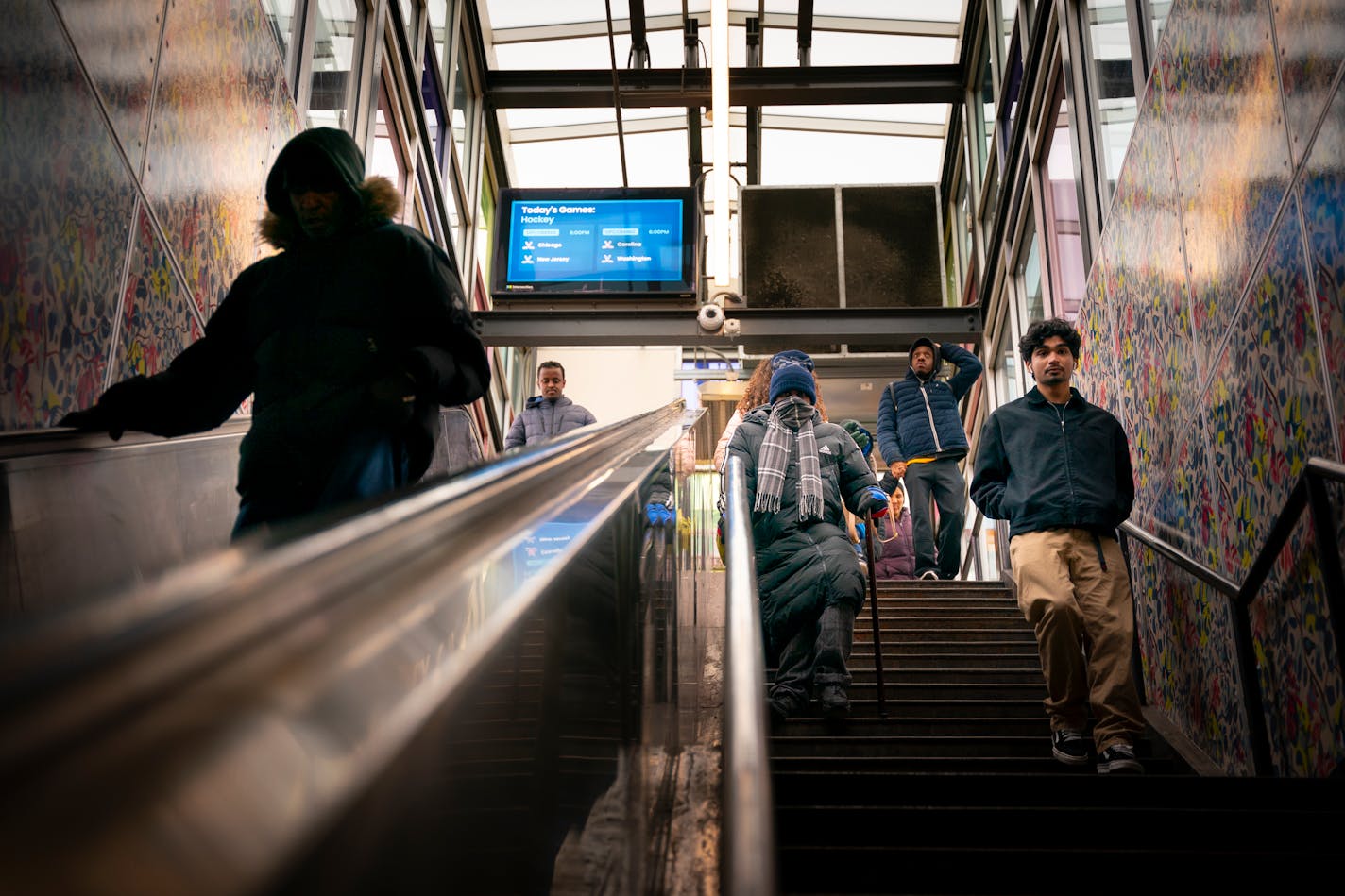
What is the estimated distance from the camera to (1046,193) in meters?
7.66

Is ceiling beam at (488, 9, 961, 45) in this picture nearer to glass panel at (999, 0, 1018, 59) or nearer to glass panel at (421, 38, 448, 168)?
glass panel at (999, 0, 1018, 59)

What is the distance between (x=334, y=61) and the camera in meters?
6.15

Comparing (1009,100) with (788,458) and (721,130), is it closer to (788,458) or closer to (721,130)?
(721,130)

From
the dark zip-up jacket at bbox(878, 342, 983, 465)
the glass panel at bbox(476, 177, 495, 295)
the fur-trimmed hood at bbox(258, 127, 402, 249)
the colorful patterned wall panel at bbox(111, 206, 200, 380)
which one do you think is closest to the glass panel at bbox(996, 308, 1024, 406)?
the dark zip-up jacket at bbox(878, 342, 983, 465)

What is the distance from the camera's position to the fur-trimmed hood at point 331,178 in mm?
2201

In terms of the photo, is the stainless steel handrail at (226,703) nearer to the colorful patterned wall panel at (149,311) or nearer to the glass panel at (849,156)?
the colorful patterned wall panel at (149,311)

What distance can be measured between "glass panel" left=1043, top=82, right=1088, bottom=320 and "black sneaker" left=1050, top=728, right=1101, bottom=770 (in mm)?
3564

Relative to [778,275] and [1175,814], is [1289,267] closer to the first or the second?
[1175,814]

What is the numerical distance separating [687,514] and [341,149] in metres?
2.65

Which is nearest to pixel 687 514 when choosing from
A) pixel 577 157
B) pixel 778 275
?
pixel 778 275

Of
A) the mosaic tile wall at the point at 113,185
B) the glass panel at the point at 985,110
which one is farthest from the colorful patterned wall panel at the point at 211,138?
the glass panel at the point at 985,110

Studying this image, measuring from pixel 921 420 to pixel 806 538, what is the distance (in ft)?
9.87

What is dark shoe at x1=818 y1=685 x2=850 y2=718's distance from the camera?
11.9 ft

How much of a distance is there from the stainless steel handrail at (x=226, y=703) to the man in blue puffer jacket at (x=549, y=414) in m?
6.33
